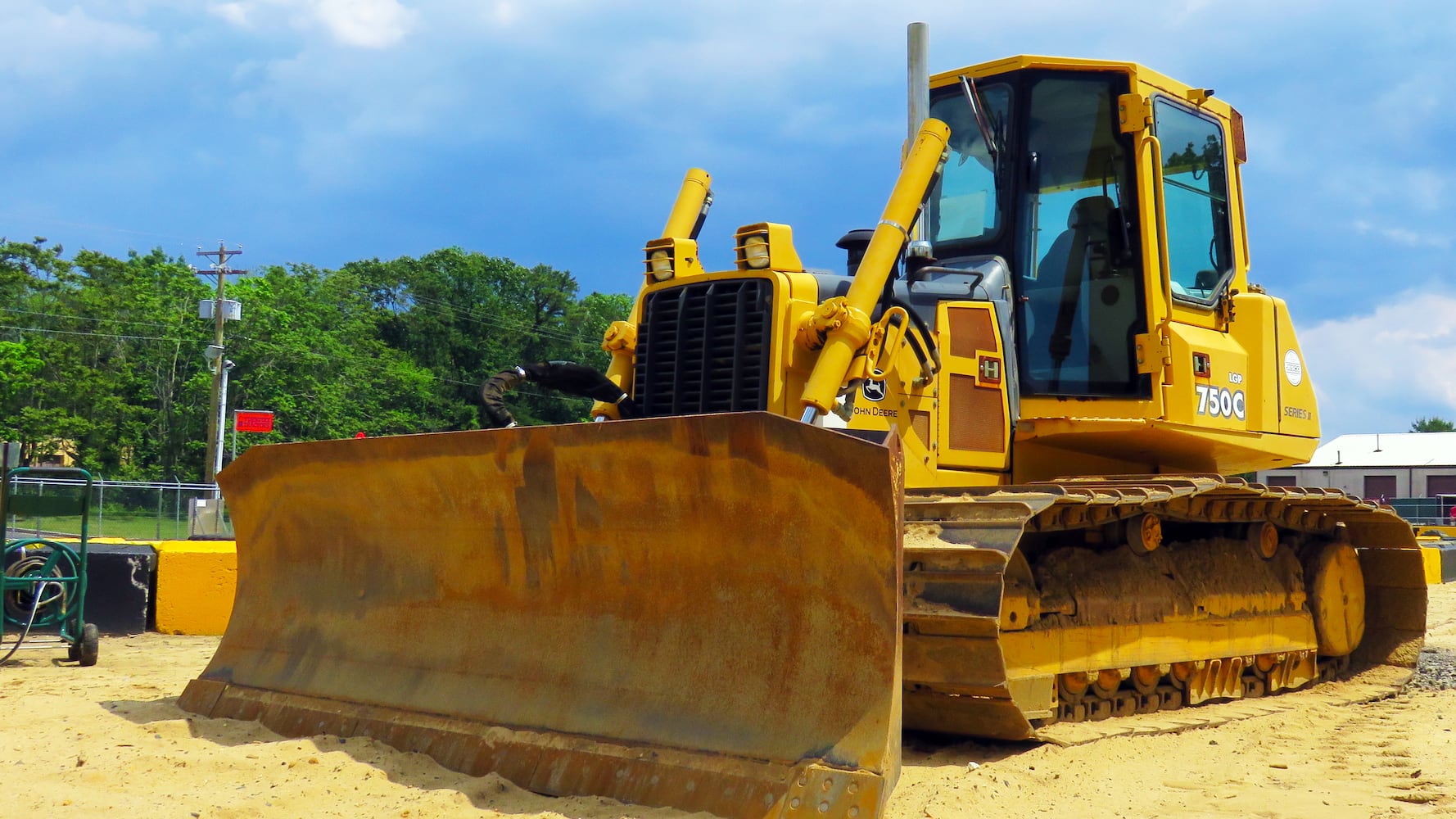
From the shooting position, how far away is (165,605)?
9742mm

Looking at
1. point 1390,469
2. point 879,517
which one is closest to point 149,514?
point 879,517

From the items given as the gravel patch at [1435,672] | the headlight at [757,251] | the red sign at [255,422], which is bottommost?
the gravel patch at [1435,672]

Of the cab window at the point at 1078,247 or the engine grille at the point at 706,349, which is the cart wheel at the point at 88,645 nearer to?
the engine grille at the point at 706,349

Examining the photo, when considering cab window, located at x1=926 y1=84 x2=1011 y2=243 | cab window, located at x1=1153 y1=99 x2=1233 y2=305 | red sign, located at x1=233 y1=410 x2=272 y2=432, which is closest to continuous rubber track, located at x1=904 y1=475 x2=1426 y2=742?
cab window, located at x1=1153 y1=99 x2=1233 y2=305

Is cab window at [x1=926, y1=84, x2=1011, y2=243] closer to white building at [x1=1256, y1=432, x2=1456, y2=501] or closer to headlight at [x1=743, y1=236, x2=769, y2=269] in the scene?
headlight at [x1=743, y1=236, x2=769, y2=269]

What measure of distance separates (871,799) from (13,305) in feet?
172

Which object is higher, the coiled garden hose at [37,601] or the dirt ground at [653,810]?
the coiled garden hose at [37,601]

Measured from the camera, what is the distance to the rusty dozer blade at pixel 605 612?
411 centimetres

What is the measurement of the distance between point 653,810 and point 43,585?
585cm

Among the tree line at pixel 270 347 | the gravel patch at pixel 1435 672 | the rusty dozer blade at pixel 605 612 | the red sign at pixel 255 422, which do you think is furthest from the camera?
the tree line at pixel 270 347

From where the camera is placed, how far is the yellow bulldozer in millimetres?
4281

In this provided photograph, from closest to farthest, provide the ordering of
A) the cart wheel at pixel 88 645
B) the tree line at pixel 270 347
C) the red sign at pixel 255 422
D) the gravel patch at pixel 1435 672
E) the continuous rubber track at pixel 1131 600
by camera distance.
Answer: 1. the continuous rubber track at pixel 1131 600
2. the gravel patch at pixel 1435 672
3. the cart wheel at pixel 88 645
4. the red sign at pixel 255 422
5. the tree line at pixel 270 347

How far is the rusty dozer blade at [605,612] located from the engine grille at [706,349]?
1.25m

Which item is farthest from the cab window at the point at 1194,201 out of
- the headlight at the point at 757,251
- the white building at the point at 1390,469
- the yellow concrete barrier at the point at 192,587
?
the white building at the point at 1390,469
